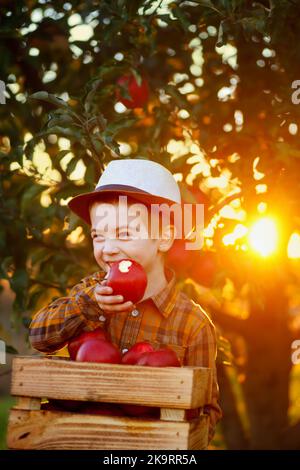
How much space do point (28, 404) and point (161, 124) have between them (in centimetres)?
141

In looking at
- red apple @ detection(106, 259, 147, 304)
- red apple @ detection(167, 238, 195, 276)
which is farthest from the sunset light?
red apple @ detection(106, 259, 147, 304)

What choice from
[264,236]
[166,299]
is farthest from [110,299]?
[264,236]

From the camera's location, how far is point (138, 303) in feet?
6.52

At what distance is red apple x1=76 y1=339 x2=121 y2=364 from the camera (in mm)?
1709

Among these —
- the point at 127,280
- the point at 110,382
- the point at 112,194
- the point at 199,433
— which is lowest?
the point at 199,433

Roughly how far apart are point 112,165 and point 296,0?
769 millimetres

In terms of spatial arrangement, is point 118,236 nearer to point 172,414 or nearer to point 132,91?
point 172,414

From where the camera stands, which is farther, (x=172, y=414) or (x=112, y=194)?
(x=112, y=194)

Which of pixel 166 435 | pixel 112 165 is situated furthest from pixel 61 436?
pixel 112 165

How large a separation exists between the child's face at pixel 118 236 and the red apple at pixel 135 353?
25 centimetres

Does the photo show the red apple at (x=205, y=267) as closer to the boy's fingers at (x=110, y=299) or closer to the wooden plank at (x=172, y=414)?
the boy's fingers at (x=110, y=299)

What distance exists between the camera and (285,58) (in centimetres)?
247

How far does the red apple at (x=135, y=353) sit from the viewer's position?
171 cm

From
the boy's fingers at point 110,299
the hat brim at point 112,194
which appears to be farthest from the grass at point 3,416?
the boy's fingers at point 110,299
